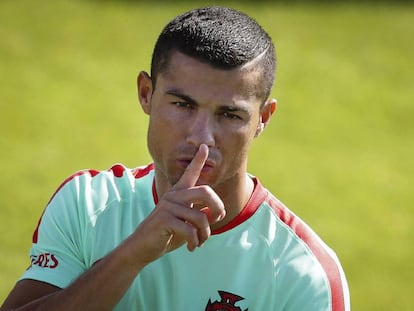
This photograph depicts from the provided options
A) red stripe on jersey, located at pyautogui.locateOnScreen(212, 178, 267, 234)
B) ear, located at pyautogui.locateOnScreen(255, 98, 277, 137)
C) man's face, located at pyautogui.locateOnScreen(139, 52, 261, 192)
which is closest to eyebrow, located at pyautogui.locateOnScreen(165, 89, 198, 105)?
man's face, located at pyautogui.locateOnScreen(139, 52, 261, 192)

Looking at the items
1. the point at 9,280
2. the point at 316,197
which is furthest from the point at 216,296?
the point at 316,197

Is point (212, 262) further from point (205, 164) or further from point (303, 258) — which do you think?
point (205, 164)

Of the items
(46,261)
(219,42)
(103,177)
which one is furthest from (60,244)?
(219,42)

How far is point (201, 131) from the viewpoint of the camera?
3.96 metres

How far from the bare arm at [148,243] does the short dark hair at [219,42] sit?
39 cm

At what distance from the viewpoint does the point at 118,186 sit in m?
4.49

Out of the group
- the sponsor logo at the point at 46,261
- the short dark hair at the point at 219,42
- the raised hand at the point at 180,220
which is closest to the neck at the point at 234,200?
the short dark hair at the point at 219,42

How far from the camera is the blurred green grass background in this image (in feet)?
28.8

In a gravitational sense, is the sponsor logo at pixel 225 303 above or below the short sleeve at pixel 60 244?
below

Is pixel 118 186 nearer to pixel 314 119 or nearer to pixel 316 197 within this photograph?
pixel 316 197

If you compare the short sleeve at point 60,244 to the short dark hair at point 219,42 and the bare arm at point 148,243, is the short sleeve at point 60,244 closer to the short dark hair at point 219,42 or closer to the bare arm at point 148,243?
the bare arm at point 148,243

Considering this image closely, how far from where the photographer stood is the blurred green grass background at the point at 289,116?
8.77 metres

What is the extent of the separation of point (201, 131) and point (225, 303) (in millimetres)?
728

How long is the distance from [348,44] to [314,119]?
1.85 meters
